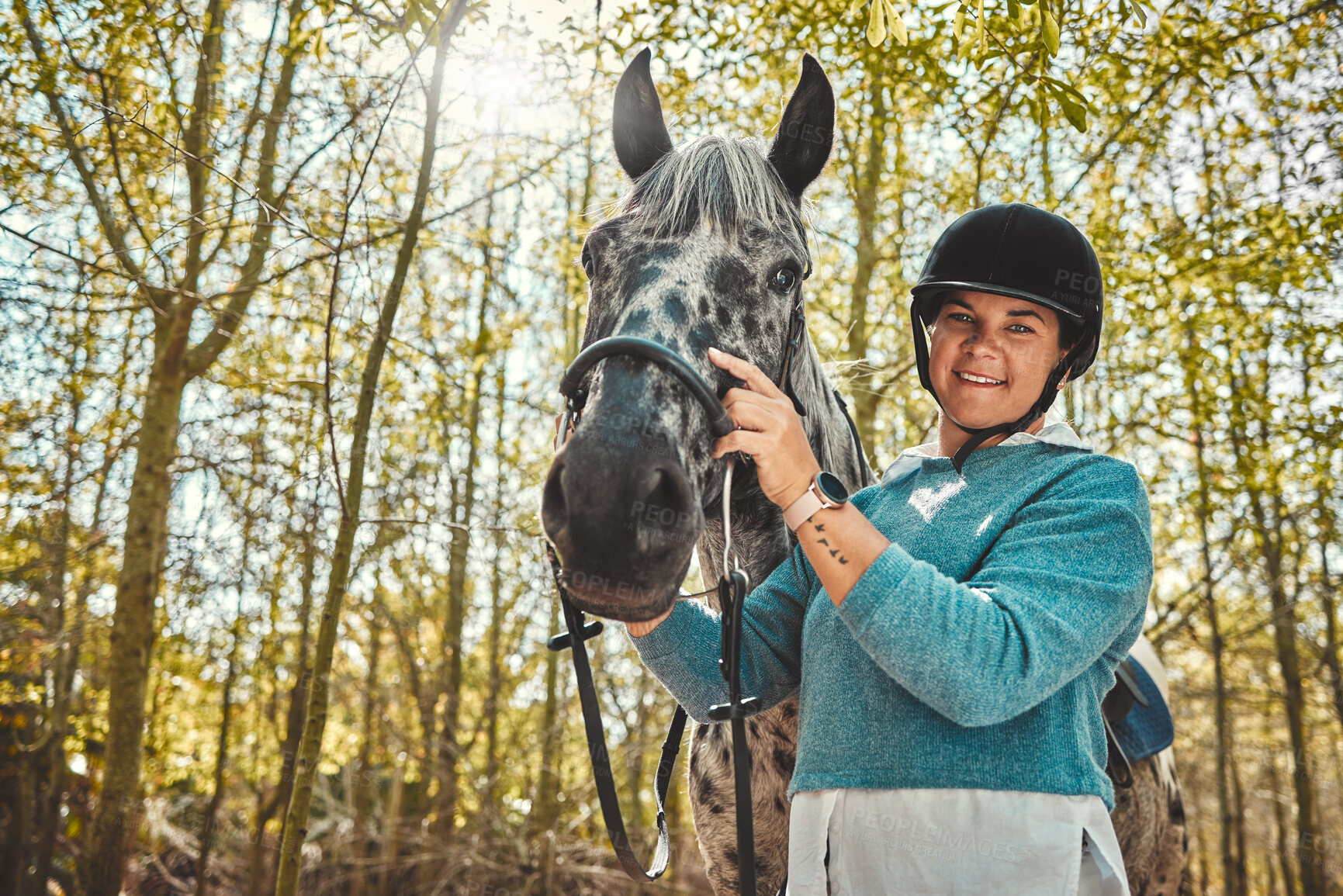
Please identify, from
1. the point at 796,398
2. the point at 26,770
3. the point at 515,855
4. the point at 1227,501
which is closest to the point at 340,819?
the point at 515,855

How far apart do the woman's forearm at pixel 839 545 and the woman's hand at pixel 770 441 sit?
0.27 feet

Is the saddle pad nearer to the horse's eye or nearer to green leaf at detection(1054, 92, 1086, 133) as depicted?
green leaf at detection(1054, 92, 1086, 133)

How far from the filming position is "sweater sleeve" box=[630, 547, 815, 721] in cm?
185

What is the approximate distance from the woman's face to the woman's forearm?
1.94 feet

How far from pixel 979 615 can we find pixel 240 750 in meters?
12.6

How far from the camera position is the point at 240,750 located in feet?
36.3

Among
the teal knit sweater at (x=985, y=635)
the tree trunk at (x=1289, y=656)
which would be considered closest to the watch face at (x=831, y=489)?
the teal knit sweater at (x=985, y=635)

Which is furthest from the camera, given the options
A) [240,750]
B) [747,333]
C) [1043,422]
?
[240,750]


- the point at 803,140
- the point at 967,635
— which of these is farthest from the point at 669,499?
the point at 803,140

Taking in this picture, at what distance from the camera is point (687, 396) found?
1543 mm

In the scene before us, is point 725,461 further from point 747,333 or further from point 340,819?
A: point 340,819

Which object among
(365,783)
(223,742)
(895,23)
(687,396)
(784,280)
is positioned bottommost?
(365,783)

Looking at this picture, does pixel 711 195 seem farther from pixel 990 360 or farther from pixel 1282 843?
pixel 1282 843

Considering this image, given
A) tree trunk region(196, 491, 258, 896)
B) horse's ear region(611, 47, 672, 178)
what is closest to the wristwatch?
horse's ear region(611, 47, 672, 178)
